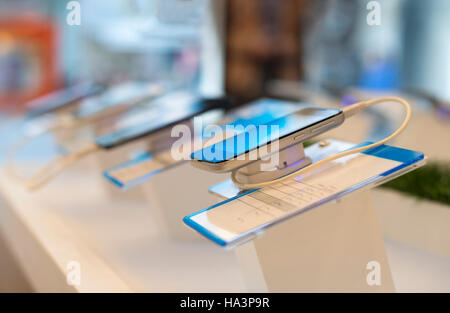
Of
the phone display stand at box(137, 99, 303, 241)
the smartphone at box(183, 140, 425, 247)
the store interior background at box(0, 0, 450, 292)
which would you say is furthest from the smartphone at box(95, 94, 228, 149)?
the smartphone at box(183, 140, 425, 247)

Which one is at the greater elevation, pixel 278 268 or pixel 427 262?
pixel 278 268

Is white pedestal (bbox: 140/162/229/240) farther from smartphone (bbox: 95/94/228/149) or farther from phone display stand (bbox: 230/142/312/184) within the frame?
phone display stand (bbox: 230/142/312/184)

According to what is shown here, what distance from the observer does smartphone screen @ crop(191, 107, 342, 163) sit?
0.58 meters

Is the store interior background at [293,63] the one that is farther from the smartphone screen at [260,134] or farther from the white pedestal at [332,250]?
the smartphone screen at [260,134]

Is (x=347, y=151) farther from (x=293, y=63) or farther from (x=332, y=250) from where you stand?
(x=293, y=63)

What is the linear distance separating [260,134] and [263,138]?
17mm

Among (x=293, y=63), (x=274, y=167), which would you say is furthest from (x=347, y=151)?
(x=293, y=63)

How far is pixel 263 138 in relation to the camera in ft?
1.95

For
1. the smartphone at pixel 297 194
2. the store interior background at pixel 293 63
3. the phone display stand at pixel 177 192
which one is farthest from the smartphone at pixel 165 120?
the smartphone at pixel 297 194

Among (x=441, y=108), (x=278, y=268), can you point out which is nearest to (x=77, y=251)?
(x=278, y=268)

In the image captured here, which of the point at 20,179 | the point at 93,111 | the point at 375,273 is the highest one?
the point at 93,111
